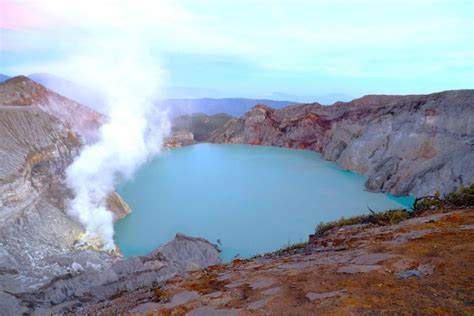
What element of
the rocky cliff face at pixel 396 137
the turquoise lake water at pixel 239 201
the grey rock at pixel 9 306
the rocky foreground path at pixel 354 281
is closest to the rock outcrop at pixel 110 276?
the grey rock at pixel 9 306

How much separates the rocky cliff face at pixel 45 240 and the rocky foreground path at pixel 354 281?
5058mm

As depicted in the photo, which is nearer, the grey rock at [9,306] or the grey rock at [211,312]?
the grey rock at [211,312]

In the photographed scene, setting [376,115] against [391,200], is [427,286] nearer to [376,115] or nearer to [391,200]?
[391,200]

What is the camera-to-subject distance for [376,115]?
41281 millimetres

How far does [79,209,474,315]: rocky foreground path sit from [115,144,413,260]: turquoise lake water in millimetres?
8102

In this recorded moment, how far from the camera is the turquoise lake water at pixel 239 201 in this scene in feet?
63.3

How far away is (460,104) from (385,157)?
23.4 feet

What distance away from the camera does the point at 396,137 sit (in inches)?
1399

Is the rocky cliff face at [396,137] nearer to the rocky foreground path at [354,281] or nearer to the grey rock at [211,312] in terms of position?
the rocky foreground path at [354,281]

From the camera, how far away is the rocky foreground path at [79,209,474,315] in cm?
413

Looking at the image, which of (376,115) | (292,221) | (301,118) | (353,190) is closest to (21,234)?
(292,221)

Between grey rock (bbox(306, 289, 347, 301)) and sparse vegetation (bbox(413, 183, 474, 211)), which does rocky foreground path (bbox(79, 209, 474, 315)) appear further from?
sparse vegetation (bbox(413, 183, 474, 211))

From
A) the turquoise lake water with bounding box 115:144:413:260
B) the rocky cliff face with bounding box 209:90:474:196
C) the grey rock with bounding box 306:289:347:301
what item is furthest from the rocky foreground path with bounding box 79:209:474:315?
the rocky cliff face with bounding box 209:90:474:196

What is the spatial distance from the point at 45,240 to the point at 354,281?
14985 millimetres
